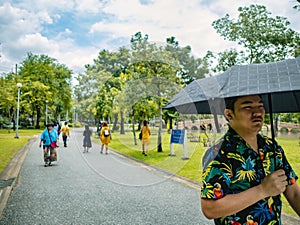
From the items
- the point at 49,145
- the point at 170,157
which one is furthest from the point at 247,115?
the point at 49,145

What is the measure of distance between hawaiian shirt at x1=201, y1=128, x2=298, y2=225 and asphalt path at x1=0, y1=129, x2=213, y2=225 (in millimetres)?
2698

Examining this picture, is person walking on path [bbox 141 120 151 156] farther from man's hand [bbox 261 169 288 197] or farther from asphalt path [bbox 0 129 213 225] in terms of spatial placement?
man's hand [bbox 261 169 288 197]

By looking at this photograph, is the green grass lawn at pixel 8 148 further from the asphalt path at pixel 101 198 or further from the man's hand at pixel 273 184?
the man's hand at pixel 273 184

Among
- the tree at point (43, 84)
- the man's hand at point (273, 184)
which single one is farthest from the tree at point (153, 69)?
the tree at point (43, 84)

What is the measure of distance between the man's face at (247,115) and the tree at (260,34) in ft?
27.2

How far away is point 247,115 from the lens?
145cm

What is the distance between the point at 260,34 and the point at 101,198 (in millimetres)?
8211

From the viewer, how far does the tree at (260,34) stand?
9531mm

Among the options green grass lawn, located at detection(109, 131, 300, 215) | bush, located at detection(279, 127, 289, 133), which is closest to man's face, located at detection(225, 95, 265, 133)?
green grass lawn, located at detection(109, 131, 300, 215)

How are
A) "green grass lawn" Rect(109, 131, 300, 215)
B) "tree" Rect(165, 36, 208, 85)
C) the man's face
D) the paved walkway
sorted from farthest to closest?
"green grass lawn" Rect(109, 131, 300, 215) → the paved walkway → "tree" Rect(165, 36, 208, 85) → the man's face

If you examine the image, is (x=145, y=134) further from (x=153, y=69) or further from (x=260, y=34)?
(x=260, y=34)

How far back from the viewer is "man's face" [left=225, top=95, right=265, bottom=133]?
144cm

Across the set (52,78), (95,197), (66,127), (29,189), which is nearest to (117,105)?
(95,197)

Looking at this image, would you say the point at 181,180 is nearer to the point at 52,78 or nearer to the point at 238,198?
the point at 238,198
